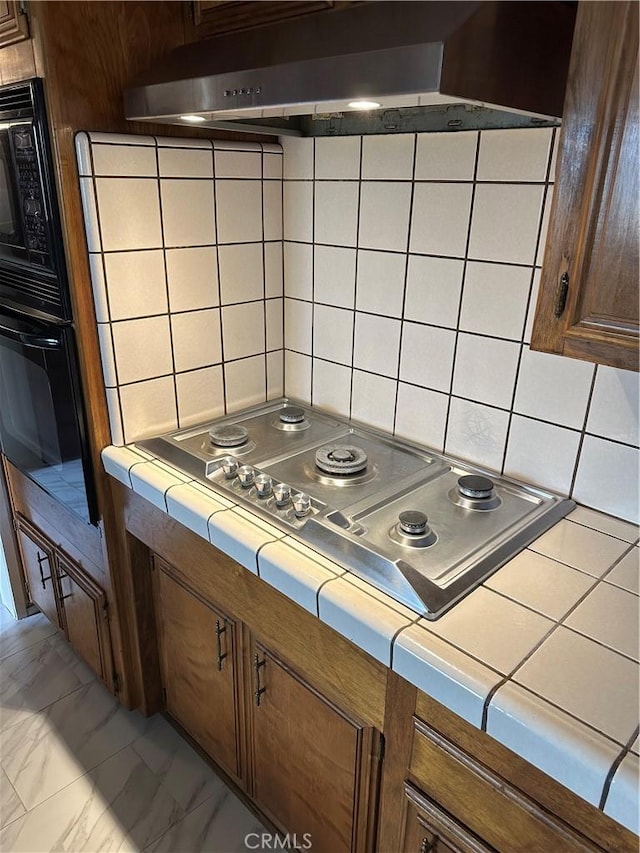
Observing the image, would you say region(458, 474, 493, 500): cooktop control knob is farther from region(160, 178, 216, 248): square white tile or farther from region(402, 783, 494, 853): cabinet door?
region(160, 178, 216, 248): square white tile

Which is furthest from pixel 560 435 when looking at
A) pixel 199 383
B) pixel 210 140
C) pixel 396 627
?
pixel 210 140

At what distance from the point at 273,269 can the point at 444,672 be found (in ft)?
3.89

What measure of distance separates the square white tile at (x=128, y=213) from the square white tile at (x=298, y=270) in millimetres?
395

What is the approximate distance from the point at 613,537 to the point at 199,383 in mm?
1032

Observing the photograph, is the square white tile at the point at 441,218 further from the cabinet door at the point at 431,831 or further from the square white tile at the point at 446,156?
the cabinet door at the point at 431,831

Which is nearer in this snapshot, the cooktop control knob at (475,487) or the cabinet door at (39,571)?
the cooktop control knob at (475,487)

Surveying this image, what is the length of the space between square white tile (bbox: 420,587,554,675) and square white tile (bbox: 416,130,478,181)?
84 cm

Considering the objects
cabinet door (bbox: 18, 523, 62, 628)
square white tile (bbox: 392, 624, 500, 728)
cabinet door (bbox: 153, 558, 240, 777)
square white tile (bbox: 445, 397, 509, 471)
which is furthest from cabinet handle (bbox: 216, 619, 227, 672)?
cabinet door (bbox: 18, 523, 62, 628)

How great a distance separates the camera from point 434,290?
1354 mm

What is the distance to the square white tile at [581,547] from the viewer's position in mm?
1034

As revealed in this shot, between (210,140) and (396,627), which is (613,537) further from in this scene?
(210,140)

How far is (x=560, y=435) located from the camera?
3.99ft

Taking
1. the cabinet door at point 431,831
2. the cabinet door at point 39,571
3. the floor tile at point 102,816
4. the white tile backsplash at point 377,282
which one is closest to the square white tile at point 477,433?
the white tile backsplash at point 377,282

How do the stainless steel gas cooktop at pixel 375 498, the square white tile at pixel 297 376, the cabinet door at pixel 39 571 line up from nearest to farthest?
the stainless steel gas cooktop at pixel 375 498
the square white tile at pixel 297 376
the cabinet door at pixel 39 571
